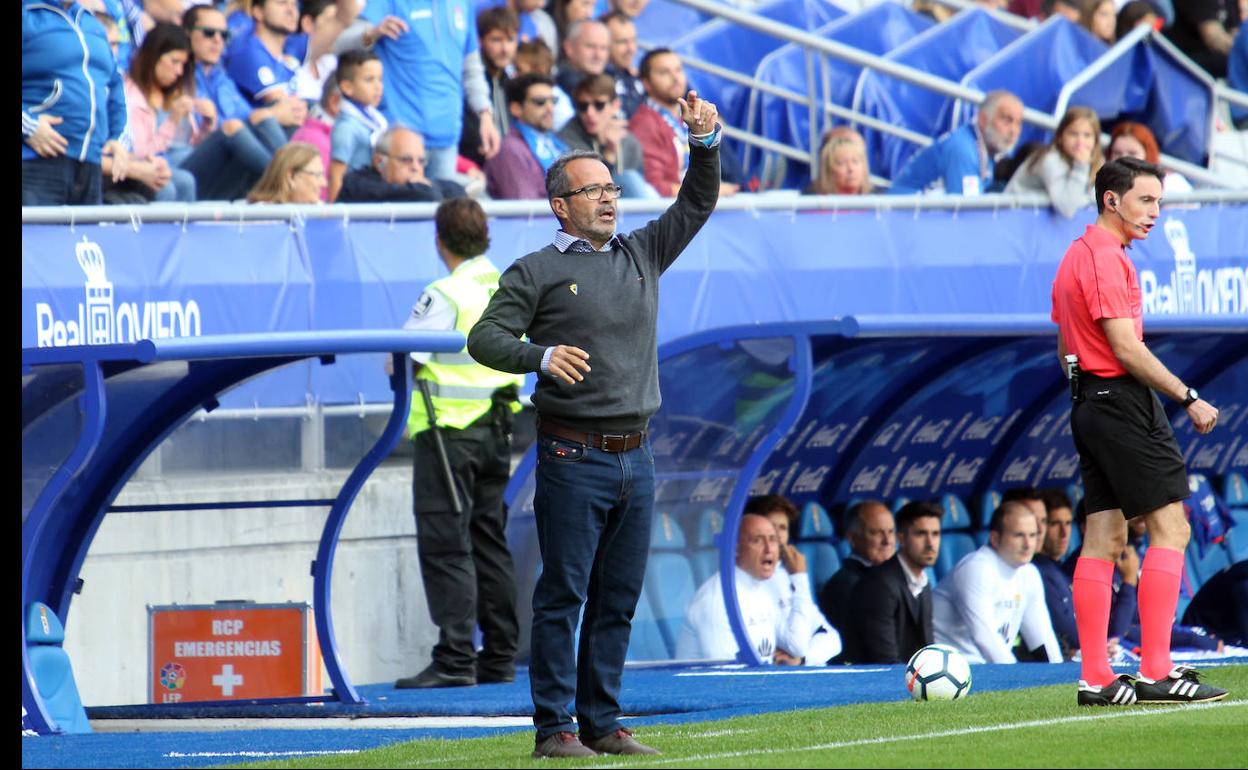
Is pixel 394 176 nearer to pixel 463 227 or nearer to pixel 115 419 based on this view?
pixel 463 227

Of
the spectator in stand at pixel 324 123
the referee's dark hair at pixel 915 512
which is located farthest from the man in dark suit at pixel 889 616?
the spectator in stand at pixel 324 123

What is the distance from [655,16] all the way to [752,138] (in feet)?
6.97

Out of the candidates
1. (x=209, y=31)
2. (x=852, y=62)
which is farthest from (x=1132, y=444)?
(x=852, y=62)

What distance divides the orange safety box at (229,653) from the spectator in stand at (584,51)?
589 centimetres

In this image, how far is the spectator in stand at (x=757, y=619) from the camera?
11.6 metres

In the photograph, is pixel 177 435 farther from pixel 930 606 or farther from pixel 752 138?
pixel 752 138

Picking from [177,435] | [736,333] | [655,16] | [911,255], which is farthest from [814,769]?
[655,16]

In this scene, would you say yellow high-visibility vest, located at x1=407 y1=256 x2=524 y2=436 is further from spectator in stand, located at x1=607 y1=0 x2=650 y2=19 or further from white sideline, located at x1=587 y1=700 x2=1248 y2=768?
spectator in stand, located at x1=607 y1=0 x2=650 y2=19

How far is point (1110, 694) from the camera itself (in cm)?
816

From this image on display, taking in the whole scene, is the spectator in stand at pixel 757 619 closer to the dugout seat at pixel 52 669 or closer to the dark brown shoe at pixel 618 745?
the dugout seat at pixel 52 669

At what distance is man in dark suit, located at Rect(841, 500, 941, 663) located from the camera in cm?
1175

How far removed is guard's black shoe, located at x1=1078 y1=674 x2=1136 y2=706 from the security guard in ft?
10.7

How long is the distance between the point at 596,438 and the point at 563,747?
3.08 feet

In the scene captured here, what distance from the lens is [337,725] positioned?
30.5 ft
